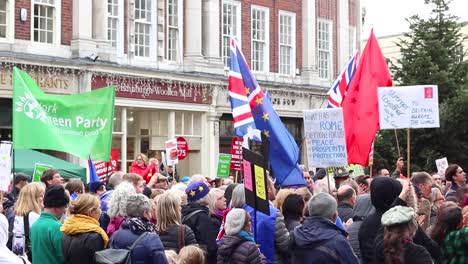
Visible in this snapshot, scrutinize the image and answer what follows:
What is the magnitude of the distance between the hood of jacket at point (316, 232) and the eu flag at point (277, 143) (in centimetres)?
496

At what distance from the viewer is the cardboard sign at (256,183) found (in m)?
9.30

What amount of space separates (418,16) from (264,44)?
6.28 metres

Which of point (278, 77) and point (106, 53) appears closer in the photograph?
point (106, 53)

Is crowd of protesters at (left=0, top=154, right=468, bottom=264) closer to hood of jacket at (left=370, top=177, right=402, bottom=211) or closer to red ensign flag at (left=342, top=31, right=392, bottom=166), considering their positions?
hood of jacket at (left=370, top=177, right=402, bottom=211)

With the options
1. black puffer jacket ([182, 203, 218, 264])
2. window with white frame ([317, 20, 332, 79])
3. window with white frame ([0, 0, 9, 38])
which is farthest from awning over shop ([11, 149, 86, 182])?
window with white frame ([317, 20, 332, 79])

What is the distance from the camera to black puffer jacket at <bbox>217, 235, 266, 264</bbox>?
8.49 metres

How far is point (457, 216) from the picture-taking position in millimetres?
8430

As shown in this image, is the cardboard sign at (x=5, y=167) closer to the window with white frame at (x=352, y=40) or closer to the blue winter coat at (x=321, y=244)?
the blue winter coat at (x=321, y=244)

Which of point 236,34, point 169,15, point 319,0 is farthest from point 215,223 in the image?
point 319,0

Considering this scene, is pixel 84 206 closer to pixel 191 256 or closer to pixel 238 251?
pixel 191 256

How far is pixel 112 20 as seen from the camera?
2839 cm

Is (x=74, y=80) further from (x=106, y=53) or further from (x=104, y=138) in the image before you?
(x=104, y=138)

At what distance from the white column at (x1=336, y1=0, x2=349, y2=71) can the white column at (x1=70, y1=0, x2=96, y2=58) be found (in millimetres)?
12898

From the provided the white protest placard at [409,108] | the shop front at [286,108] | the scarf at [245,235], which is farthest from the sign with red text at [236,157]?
the scarf at [245,235]
